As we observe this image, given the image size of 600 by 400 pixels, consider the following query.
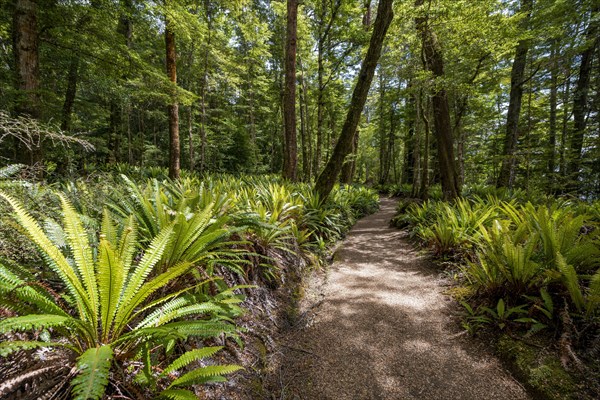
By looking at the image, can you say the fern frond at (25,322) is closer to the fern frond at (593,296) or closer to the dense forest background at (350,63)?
the dense forest background at (350,63)

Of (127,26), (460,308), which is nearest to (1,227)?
(460,308)

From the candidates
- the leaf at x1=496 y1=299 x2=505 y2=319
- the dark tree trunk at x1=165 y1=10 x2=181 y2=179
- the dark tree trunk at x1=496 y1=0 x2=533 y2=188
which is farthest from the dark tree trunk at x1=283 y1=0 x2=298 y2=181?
the dark tree trunk at x1=496 y1=0 x2=533 y2=188

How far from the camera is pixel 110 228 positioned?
1474mm

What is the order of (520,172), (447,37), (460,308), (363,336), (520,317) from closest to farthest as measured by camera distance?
(520,317) < (363,336) < (460,308) < (447,37) < (520,172)

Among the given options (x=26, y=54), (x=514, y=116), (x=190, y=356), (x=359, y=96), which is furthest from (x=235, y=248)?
A: (x=514, y=116)

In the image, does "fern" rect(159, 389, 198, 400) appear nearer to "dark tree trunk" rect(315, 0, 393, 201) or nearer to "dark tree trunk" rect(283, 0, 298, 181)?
"dark tree trunk" rect(315, 0, 393, 201)

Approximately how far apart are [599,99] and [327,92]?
9.27 m

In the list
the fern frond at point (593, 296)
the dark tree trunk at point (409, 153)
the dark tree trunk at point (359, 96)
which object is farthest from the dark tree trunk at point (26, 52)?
the dark tree trunk at point (409, 153)

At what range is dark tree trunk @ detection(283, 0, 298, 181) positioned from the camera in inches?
276

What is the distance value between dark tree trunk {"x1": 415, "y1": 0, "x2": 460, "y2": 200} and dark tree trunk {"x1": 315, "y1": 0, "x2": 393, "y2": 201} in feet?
6.66

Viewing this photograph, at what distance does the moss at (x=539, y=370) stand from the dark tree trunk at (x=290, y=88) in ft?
22.2

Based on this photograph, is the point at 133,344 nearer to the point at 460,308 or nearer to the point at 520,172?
the point at 460,308

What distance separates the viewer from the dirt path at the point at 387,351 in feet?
5.89

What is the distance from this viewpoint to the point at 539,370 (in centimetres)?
174
